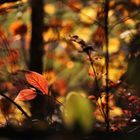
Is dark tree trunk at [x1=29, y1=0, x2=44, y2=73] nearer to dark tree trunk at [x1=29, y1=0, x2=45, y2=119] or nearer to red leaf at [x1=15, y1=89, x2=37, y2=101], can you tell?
dark tree trunk at [x1=29, y1=0, x2=45, y2=119]

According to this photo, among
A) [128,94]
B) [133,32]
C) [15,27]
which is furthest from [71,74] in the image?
[128,94]

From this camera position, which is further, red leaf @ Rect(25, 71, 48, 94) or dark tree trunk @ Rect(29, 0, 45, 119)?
dark tree trunk @ Rect(29, 0, 45, 119)

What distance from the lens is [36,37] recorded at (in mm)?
2576

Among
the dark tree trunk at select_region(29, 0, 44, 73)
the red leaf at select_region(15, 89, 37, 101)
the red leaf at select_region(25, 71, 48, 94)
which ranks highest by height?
the dark tree trunk at select_region(29, 0, 44, 73)

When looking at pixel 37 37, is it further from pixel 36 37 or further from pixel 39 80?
pixel 39 80

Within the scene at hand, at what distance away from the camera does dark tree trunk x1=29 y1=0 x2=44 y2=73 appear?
101 inches

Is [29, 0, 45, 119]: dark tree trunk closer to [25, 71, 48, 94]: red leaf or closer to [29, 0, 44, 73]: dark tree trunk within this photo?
[29, 0, 44, 73]: dark tree trunk

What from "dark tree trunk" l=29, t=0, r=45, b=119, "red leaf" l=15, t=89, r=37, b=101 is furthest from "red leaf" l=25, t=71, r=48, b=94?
"dark tree trunk" l=29, t=0, r=45, b=119

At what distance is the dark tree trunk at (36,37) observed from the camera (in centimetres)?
258

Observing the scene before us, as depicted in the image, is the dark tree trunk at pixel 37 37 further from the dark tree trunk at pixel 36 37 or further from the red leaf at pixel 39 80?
the red leaf at pixel 39 80

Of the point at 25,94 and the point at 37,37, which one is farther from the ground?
the point at 37,37

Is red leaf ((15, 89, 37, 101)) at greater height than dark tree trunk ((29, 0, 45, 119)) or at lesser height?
lesser

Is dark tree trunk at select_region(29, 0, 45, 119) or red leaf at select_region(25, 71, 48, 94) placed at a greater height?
dark tree trunk at select_region(29, 0, 45, 119)

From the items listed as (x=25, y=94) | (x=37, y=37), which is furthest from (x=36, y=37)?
(x=25, y=94)
